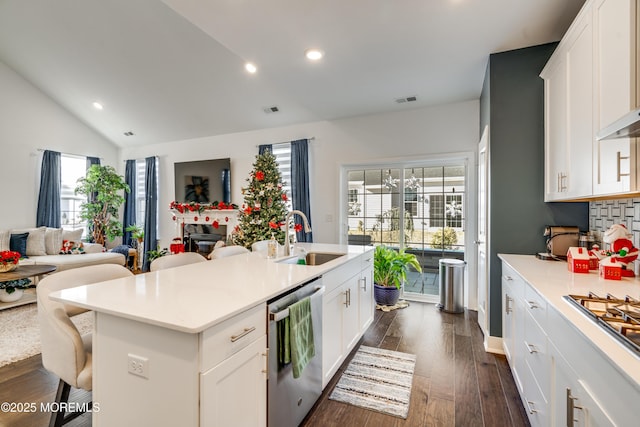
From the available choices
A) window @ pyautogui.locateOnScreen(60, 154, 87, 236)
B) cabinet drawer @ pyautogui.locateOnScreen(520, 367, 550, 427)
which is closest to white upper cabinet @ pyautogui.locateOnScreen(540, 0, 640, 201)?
cabinet drawer @ pyautogui.locateOnScreen(520, 367, 550, 427)

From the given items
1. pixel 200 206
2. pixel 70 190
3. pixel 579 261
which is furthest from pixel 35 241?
pixel 579 261

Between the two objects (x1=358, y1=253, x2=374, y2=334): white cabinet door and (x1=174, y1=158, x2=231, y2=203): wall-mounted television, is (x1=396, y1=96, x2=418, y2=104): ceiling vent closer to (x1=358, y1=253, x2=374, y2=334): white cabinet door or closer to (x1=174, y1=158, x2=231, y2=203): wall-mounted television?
(x1=358, y1=253, x2=374, y2=334): white cabinet door

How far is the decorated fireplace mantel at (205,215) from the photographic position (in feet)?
19.2

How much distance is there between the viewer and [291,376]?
64.3 inches

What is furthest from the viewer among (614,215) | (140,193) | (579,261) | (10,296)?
(140,193)

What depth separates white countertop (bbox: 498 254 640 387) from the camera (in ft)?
2.81

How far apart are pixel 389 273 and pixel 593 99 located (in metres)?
2.88

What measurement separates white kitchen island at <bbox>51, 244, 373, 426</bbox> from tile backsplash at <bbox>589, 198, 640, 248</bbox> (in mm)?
2165

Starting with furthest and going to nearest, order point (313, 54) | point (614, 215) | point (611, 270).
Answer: point (313, 54), point (614, 215), point (611, 270)

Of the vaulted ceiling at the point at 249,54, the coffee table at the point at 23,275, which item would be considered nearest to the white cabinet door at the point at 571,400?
the vaulted ceiling at the point at 249,54

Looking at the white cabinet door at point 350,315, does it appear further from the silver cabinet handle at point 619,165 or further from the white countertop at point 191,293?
the silver cabinet handle at point 619,165

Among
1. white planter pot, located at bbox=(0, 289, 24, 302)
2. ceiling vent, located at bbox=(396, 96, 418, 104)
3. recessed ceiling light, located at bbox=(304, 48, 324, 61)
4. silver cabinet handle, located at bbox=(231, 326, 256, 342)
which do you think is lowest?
white planter pot, located at bbox=(0, 289, 24, 302)

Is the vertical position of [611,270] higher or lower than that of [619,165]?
lower

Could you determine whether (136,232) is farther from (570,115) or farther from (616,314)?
(616,314)
